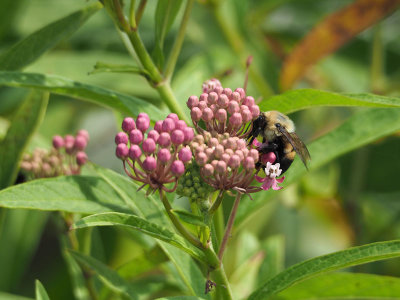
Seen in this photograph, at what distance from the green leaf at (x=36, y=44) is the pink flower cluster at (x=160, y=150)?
0.48 metres

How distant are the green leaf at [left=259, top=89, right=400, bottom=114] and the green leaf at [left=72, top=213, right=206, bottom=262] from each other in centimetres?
47

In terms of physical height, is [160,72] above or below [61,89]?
above

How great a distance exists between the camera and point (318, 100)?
5.20 feet

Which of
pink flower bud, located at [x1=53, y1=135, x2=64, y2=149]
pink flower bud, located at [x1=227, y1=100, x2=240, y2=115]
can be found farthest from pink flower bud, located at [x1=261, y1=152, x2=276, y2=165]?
pink flower bud, located at [x1=53, y1=135, x2=64, y2=149]

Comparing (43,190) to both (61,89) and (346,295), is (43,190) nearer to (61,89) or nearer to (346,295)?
(61,89)

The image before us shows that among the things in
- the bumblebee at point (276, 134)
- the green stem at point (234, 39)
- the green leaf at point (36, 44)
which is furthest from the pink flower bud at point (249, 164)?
the green stem at point (234, 39)

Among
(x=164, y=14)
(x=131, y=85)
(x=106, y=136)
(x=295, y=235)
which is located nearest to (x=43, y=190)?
(x=164, y=14)

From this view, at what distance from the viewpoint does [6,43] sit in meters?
3.65

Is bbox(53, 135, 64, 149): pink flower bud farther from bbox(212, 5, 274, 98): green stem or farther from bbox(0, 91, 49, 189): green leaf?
bbox(212, 5, 274, 98): green stem

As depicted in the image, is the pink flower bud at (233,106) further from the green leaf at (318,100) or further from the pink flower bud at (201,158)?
the pink flower bud at (201,158)

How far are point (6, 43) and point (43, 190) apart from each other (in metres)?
2.31

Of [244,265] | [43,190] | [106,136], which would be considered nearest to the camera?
[43,190]

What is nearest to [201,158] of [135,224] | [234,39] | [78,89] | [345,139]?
[135,224]

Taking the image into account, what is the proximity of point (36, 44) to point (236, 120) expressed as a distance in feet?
2.32
